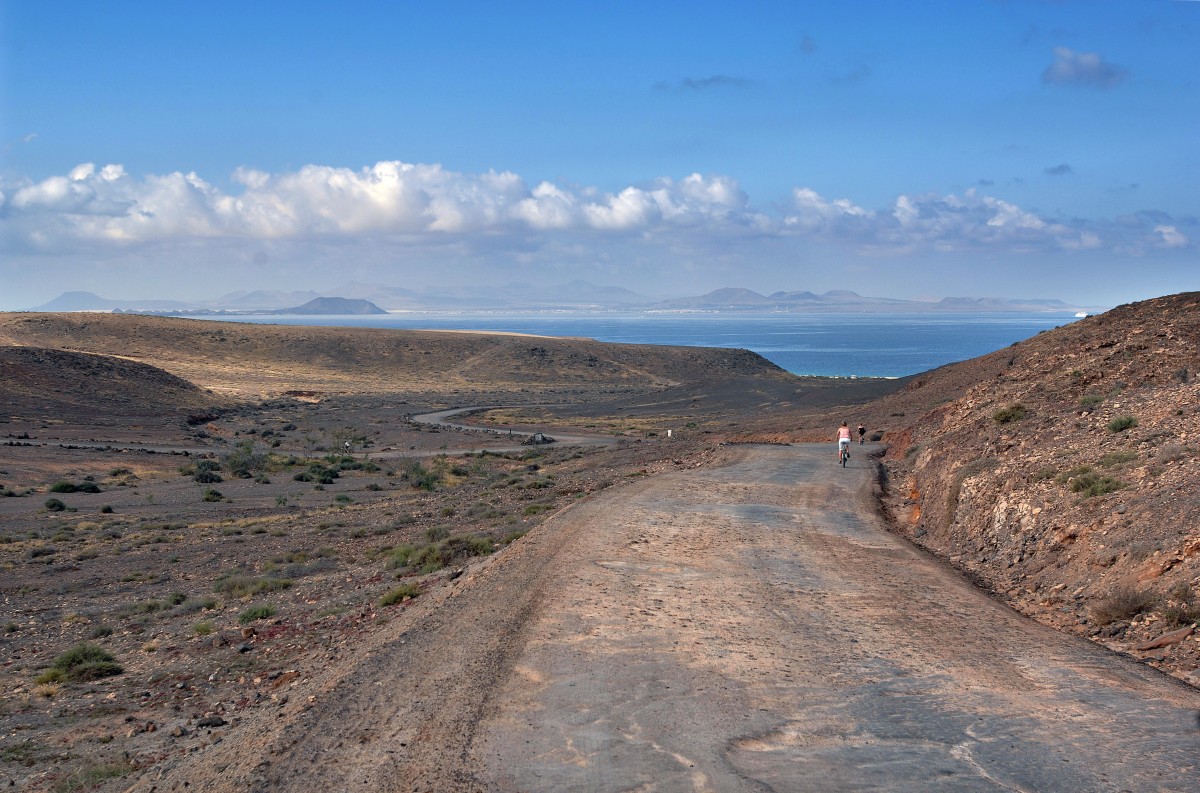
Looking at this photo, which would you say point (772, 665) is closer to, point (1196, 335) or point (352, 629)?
point (352, 629)

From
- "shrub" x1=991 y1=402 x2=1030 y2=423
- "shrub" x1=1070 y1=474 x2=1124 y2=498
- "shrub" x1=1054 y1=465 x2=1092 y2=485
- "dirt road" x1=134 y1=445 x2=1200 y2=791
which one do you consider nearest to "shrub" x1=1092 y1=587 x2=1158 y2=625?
"dirt road" x1=134 y1=445 x2=1200 y2=791

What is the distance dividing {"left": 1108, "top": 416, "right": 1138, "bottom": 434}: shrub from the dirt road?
20.4 feet

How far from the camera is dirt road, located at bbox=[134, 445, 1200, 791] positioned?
6.09 meters

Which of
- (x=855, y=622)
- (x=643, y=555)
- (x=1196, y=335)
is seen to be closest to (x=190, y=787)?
(x=855, y=622)

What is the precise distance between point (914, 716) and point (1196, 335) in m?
22.8

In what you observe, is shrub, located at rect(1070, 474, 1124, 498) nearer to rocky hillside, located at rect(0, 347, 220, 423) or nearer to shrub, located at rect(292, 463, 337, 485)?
shrub, located at rect(292, 463, 337, 485)

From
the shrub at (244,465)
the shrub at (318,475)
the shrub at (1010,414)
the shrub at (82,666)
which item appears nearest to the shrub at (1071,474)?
the shrub at (1010,414)

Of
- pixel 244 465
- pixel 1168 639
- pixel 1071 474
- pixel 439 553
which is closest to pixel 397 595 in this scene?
pixel 439 553

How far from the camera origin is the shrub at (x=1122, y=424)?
16.5 metres

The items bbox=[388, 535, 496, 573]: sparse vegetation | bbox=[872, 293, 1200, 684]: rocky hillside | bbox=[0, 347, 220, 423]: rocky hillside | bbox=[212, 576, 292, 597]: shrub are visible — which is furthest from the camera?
bbox=[0, 347, 220, 423]: rocky hillside

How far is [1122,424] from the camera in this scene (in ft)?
54.4

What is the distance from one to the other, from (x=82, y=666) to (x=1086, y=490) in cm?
1350

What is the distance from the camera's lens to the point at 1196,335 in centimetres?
2509

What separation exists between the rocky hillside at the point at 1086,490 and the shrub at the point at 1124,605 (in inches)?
0.5
